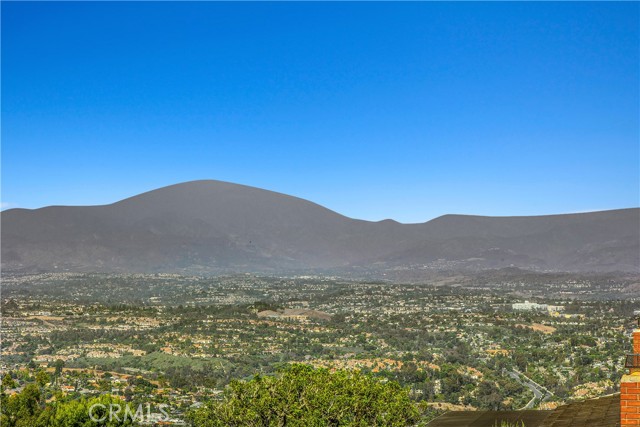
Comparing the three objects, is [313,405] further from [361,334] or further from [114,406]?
[361,334]

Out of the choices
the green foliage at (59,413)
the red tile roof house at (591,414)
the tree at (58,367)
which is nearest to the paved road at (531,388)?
the red tile roof house at (591,414)

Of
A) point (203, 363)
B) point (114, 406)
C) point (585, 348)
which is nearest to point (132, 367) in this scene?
point (203, 363)

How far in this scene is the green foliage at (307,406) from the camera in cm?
2262

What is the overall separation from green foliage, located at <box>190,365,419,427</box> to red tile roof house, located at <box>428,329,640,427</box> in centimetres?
192

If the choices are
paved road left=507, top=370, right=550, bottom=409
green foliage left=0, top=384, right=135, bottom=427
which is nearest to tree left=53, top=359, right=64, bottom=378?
green foliage left=0, top=384, right=135, bottom=427

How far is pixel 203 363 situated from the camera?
2234 inches

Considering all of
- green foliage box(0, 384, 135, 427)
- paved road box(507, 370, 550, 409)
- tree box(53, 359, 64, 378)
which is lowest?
paved road box(507, 370, 550, 409)

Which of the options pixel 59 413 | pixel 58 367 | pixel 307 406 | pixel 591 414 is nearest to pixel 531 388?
pixel 307 406

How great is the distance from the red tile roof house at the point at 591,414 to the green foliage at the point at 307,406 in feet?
6.30

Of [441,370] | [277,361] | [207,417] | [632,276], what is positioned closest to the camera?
[207,417]

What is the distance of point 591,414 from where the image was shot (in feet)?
47.6

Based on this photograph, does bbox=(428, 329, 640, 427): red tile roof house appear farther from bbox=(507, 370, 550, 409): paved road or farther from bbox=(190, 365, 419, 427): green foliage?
bbox=(507, 370, 550, 409): paved road

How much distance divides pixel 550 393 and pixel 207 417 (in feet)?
102

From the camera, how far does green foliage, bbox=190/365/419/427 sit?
22.6 meters
